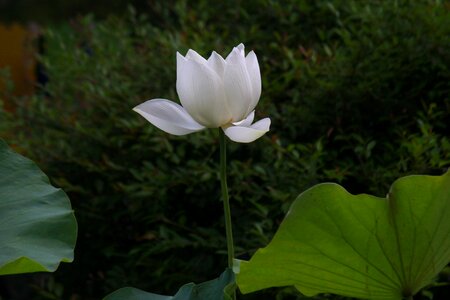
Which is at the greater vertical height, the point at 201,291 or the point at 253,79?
the point at 253,79

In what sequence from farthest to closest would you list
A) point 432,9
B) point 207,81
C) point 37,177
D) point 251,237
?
1. point 432,9
2. point 251,237
3. point 37,177
4. point 207,81

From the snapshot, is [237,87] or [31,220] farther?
[31,220]

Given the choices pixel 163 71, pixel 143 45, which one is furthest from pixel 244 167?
pixel 143 45

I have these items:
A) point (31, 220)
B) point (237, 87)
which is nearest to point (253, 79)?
point (237, 87)

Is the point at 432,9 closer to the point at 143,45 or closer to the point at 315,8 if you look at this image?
the point at 315,8

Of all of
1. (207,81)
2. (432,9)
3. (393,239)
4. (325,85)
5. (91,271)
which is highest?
(432,9)

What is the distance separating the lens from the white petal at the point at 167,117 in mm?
1027

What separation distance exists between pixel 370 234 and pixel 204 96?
0.25 meters

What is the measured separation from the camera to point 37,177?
1.22 metres

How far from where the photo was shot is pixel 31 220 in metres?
1.15

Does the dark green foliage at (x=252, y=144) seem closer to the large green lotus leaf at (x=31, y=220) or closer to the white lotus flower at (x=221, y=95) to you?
the large green lotus leaf at (x=31, y=220)

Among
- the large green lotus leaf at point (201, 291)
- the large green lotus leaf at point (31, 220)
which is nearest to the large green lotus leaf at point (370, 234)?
the large green lotus leaf at point (201, 291)

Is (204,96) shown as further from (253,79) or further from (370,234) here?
(370,234)

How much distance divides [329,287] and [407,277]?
0.31 ft
